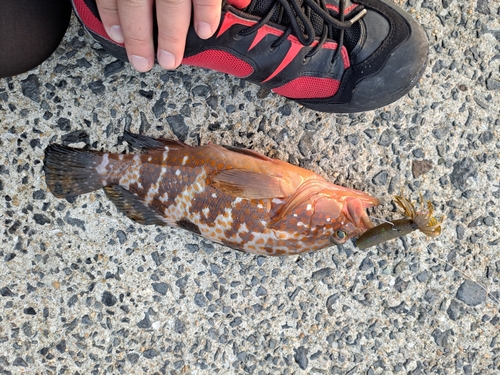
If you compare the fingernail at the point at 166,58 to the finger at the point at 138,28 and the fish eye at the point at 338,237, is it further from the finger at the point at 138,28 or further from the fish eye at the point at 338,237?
the fish eye at the point at 338,237

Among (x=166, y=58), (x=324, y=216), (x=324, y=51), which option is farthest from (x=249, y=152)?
(x=166, y=58)

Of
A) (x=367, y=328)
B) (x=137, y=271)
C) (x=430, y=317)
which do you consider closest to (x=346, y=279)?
(x=367, y=328)

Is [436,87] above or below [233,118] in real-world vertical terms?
above

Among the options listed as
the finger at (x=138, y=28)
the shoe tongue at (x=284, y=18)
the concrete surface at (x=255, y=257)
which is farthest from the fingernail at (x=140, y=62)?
the concrete surface at (x=255, y=257)

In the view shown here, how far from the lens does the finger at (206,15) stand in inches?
57.4

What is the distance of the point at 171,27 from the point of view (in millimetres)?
1493

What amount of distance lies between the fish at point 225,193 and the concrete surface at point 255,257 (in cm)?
19

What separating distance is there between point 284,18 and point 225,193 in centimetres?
83

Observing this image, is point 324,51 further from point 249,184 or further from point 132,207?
point 132,207

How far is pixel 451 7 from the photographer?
244cm

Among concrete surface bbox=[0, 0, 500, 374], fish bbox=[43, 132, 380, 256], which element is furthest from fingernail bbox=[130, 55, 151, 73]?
concrete surface bbox=[0, 0, 500, 374]

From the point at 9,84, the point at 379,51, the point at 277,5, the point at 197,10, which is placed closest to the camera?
the point at 197,10

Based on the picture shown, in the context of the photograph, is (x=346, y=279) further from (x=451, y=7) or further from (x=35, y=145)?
(x=35, y=145)

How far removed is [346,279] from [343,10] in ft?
4.55
